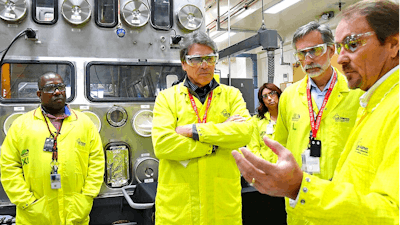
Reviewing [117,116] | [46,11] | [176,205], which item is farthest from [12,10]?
[176,205]

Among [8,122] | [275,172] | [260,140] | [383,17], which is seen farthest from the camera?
[260,140]

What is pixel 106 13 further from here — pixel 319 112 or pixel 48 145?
pixel 319 112

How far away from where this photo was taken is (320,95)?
1.82 metres

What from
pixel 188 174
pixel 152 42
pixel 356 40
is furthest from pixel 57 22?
pixel 356 40

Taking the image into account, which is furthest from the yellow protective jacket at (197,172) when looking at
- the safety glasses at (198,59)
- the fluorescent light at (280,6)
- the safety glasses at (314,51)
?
the fluorescent light at (280,6)

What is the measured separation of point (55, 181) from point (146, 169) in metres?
1.03

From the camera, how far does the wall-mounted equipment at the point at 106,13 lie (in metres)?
3.08

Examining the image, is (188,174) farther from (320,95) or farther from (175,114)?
(320,95)

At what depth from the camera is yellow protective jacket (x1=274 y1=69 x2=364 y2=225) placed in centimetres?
165

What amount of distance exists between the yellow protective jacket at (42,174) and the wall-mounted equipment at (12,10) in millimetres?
1073

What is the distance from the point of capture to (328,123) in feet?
5.54

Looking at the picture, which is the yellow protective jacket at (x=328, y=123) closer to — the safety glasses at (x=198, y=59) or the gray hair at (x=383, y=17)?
the safety glasses at (x=198, y=59)

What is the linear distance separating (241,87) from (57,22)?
87.8 inches

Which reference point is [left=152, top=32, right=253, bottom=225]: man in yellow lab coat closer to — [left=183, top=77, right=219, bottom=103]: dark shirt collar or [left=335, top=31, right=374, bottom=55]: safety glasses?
[left=183, top=77, right=219, bottom=103]: dark shirt collar
